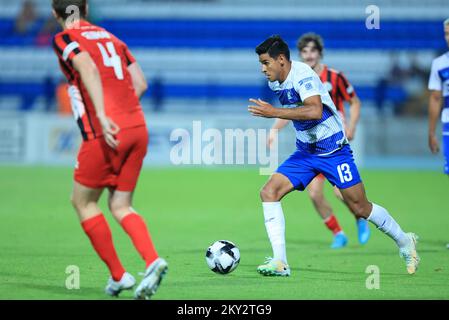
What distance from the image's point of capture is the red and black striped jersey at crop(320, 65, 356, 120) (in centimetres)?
966

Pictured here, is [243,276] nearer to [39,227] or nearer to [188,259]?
[188,259]

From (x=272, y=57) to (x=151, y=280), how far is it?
2.32m

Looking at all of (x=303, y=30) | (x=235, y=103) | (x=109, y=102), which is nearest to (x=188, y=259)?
(x=109, y=102)

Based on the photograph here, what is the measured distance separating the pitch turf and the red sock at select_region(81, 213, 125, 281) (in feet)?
0.74

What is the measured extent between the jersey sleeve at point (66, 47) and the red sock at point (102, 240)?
1078mm

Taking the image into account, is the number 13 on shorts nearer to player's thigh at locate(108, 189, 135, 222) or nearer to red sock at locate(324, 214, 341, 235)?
player's thigh at locate(108, 189, 135, 222)

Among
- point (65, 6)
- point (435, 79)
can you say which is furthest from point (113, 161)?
point (435, 79)

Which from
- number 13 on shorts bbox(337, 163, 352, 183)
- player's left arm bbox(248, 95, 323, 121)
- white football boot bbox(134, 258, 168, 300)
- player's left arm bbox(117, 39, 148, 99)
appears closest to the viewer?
white football boot bbox(134, 258, 168, 300)

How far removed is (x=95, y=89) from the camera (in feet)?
18.8

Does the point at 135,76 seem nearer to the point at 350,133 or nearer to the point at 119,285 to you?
the point at 119,285

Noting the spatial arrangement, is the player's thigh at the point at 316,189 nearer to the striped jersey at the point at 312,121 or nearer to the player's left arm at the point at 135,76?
the striped jersey at the point at 312,121

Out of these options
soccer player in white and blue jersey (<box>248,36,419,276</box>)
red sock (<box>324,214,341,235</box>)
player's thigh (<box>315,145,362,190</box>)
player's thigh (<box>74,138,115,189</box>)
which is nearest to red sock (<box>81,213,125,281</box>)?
player's thigh (<box>74,138,115,189</box>)

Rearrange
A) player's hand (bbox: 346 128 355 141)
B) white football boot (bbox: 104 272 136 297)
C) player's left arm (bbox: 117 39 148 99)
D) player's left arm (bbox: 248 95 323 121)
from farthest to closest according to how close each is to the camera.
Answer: player's hand (bbox: 346 128 355 141) → player's left arm (bbox: 248 95 323 121) → player's left arm (bbox: 117 39 148 99) → white football boot (bbox: 104 272 136 297)
